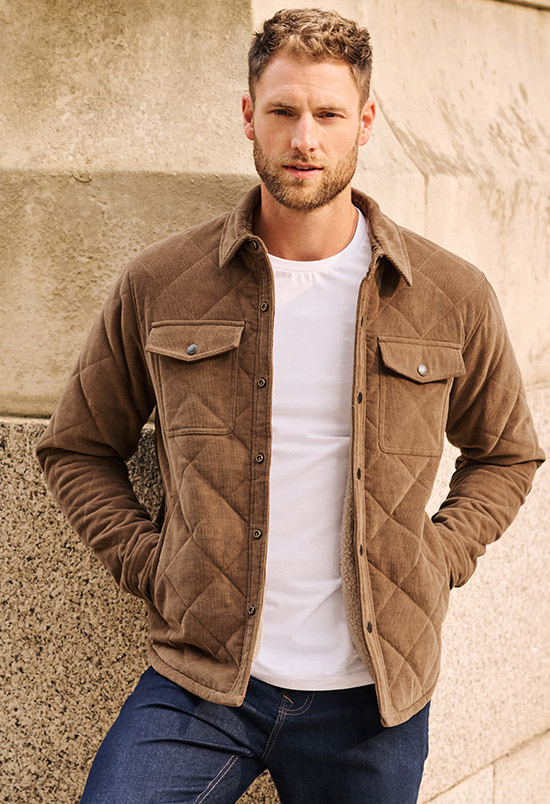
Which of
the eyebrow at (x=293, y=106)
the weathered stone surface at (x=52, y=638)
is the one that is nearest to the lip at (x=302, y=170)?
the eyebrow at (x=293, y=106)

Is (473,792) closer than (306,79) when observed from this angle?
No

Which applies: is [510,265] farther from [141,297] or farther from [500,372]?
[141,297]

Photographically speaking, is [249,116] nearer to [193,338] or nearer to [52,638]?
[193,338]

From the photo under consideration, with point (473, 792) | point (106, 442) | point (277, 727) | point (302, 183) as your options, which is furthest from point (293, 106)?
point (473, 792)

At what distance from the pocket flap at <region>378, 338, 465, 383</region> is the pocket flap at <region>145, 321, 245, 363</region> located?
14.7 inches

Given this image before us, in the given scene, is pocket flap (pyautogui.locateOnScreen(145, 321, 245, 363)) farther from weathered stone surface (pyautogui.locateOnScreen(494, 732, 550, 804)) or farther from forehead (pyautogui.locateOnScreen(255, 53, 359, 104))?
weathered stone surface (pyautogui.locateOnScreen(494, 732, 550, 804))

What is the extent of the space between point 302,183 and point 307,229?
0.42ft

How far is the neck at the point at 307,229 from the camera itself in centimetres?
247

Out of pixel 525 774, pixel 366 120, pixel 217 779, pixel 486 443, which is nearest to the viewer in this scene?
pixel 217 779

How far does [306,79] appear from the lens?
7.80 feet

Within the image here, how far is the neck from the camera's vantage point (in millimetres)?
2473

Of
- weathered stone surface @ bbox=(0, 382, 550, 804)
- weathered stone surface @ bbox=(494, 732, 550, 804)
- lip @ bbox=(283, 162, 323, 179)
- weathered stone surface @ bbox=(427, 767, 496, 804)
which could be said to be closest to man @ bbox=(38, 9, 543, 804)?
lip @ bbox=(283, 162, 323, 179)

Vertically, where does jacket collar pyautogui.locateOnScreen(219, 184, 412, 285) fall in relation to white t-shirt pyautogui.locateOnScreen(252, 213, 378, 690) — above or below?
above

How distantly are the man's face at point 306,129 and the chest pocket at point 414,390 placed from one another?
418 millimetres
